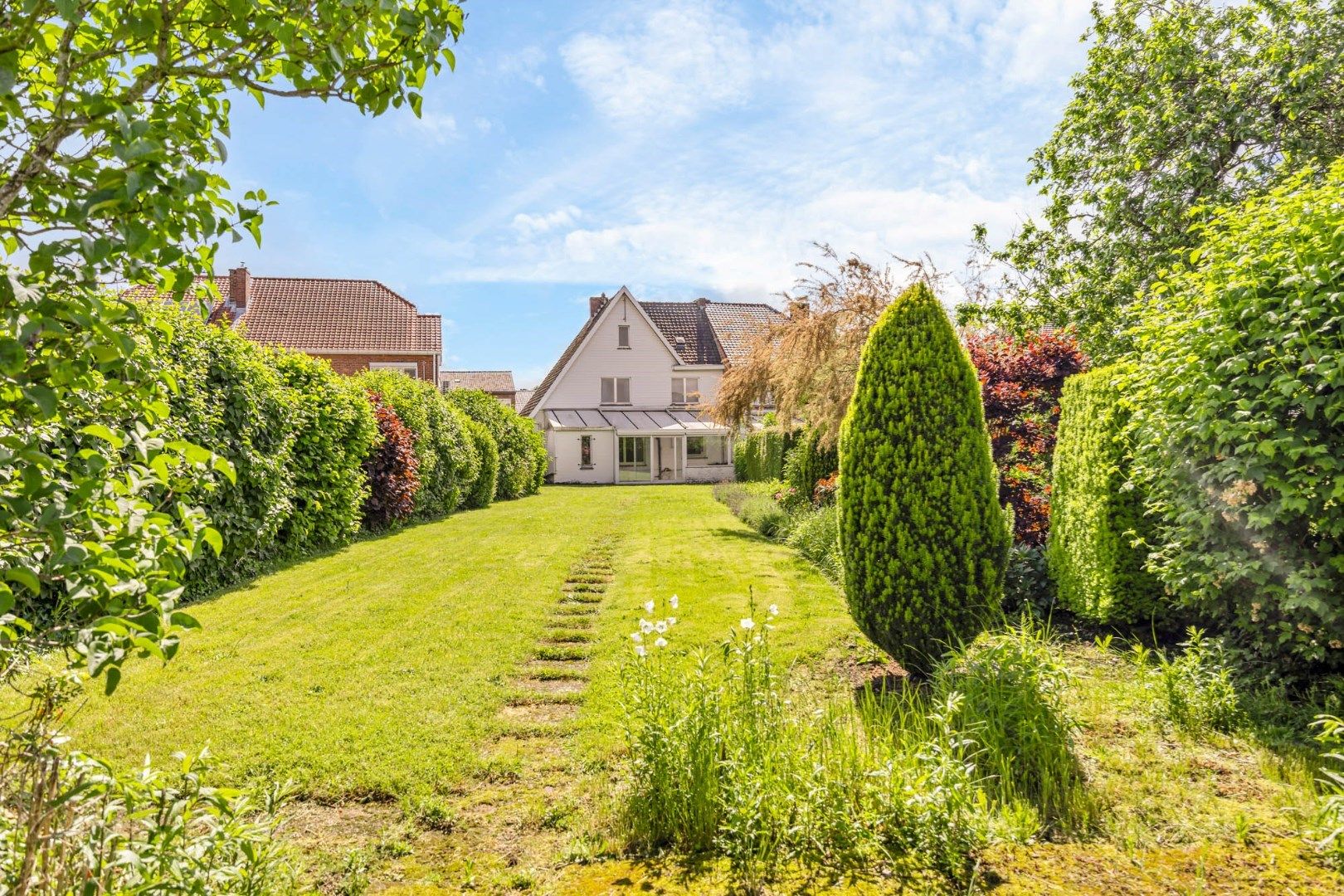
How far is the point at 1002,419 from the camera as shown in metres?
11.6

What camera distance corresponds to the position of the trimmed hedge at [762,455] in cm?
2445

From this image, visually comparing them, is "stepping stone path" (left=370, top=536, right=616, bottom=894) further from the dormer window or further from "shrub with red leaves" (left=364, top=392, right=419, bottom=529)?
the dormer window

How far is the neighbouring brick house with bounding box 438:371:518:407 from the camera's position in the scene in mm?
69012

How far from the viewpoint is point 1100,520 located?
7.16 m

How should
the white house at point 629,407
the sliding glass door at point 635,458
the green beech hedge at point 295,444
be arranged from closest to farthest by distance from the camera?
1. the green beech hedge at point 295,444
2. the white house at point 629,407
3. the sliding glass door at point 635,458

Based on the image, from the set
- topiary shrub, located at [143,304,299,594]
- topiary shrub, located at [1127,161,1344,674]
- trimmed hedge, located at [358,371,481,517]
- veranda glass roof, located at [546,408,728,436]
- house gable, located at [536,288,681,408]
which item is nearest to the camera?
topiary shrub, located at [1127,161,1344,674]

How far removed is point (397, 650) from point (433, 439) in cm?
1224

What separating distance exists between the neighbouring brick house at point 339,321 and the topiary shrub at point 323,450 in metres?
21.1

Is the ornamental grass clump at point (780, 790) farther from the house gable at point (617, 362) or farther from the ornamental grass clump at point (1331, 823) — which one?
the house gable at point (617, 362)

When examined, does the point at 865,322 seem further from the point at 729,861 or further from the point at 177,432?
Answer: the point at 729,861

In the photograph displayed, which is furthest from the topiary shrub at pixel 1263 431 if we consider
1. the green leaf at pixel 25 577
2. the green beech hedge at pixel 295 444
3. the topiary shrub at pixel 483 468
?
the topiary shrub at pixel 483 468

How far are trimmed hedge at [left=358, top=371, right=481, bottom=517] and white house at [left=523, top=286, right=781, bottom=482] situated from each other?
1493 cm

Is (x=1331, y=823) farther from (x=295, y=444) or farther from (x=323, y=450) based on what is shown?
(x=323, y=450)

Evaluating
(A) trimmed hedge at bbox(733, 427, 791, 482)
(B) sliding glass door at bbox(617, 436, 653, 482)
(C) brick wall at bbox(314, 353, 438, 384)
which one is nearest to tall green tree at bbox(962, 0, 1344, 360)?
(A) trimmed hedge at bbox(733, 427, 791, 482)
